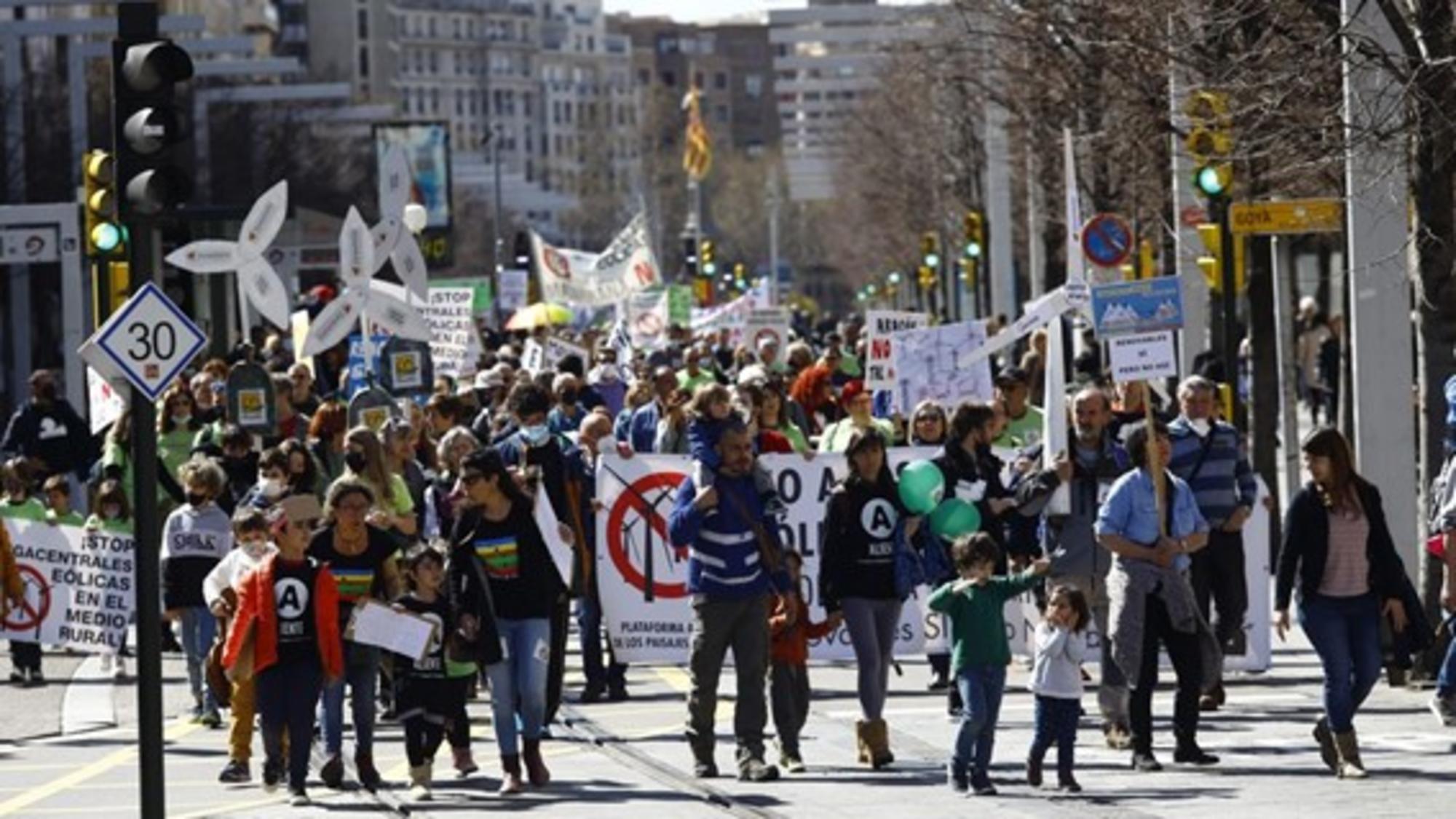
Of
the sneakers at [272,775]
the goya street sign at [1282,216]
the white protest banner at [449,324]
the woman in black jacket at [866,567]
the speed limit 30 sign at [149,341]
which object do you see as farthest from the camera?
the white protest banner at [449,324]

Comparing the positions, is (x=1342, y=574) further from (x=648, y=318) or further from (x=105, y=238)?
(x=648, y=318)

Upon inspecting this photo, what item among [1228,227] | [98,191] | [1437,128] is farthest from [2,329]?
[1437,128]

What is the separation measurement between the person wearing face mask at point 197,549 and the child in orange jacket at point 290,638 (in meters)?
3.73

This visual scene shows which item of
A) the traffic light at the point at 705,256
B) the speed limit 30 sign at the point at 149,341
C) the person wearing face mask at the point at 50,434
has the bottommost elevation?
the person wearing face mask at the point at 50,434

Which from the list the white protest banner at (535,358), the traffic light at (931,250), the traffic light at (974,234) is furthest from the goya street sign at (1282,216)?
the traffic light at (931,250)

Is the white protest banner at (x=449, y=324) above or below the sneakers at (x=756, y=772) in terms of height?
above

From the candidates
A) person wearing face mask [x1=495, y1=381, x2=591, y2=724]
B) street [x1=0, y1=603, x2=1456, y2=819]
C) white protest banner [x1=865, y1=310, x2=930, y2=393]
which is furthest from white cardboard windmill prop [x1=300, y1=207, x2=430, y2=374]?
person wearing face mask [x1=495, y1=381, x2=591, y2=724]

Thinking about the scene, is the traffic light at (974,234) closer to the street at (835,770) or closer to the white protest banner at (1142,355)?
the street at (835,770)

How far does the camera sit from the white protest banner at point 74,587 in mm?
24469

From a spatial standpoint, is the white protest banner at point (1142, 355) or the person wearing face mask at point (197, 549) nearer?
the white protest banner at point (1142, 355)

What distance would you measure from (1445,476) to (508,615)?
15.0ft

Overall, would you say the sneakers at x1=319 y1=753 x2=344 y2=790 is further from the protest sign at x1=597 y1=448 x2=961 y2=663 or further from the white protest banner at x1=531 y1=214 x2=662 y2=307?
the white protest banner at x1=531 y1=214 x2=662 y2=307

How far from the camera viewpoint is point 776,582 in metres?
18.3

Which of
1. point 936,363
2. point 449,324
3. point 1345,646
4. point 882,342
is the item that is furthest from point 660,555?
point 449,324
